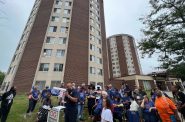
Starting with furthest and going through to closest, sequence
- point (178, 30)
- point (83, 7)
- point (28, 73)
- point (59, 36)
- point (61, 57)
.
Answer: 1. point (83, 7)
2. point (59, 36)
3. point (61, 57)
4. point (28, 73)
5. point (178, 30)

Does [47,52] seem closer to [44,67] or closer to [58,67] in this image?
[44,67]

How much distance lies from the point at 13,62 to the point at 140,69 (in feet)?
213

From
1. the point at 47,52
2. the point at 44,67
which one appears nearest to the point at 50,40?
the point at 47,52

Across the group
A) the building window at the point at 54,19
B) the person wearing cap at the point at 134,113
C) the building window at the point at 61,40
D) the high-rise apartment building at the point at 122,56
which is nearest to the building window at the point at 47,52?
the building window at the point at 61,40

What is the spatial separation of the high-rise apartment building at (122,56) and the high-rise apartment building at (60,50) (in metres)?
43.1

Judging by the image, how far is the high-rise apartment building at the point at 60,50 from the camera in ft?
88.2

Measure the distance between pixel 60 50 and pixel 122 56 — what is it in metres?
55.1

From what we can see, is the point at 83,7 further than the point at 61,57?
Yes

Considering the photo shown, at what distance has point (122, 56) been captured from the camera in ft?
262

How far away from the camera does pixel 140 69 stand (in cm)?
8038

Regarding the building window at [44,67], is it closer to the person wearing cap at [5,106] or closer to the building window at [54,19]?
the building window at [54,19]

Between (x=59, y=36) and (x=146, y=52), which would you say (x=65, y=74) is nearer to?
(x=59, y=36)

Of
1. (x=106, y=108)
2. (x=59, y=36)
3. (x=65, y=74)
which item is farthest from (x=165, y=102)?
(x=59, y=36)

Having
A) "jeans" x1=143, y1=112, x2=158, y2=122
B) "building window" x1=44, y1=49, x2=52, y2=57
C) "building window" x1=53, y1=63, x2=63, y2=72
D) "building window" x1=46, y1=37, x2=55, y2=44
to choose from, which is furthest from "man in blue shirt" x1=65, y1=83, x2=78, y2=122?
"building window" x1=46, y1=37, x2=55, y2=44
